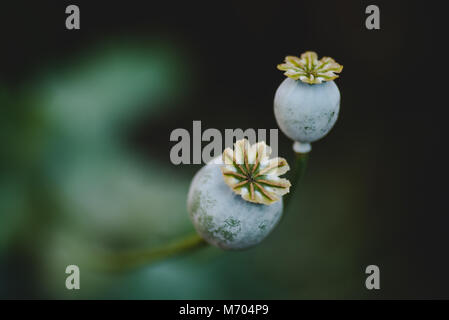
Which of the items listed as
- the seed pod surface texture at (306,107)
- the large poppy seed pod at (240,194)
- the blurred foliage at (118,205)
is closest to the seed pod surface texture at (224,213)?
the large poppy seed pod at (240,194)

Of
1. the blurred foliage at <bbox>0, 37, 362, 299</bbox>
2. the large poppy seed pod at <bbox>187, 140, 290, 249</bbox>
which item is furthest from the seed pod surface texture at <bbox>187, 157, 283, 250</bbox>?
the blurred foliage at <bbox>0, 37, 362, 299</bbox>

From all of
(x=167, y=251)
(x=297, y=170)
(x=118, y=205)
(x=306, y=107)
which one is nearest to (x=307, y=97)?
(x=306, y=107)

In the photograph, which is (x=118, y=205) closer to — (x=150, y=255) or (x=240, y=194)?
(x=150, y=255)

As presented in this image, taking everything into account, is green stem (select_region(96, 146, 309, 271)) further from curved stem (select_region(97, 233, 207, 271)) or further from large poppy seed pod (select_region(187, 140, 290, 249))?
large poppy seed pod (select_region(187, 140, 290, 249))

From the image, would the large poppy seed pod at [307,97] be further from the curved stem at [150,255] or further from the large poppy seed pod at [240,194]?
the curved stem at [150,255]

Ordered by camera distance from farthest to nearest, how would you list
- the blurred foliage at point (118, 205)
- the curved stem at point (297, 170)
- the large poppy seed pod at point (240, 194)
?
the blurred foliage at point (118, 205), the curved stem at point (297, 170), the large poppy seed pod at point (240, 194)

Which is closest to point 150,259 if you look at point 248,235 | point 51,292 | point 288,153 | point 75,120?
point 248,235
